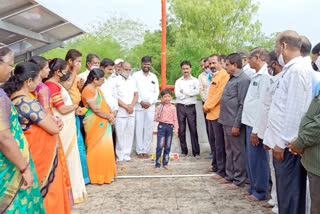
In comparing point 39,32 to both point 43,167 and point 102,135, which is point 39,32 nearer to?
point 102,135

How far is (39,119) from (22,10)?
2497 millimetres

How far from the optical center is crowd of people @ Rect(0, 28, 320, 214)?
2.53 meters

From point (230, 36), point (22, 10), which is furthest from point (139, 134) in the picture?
point (230, 36)

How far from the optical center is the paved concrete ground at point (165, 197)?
4035 mm

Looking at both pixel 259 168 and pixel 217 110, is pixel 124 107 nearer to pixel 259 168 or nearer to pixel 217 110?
pixel 217 110

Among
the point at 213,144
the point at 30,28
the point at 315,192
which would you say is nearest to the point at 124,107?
the point at 213,144

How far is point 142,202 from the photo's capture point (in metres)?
4.30

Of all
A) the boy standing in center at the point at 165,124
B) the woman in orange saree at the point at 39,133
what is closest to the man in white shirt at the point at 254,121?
the boy standing in center at the point at 165,124

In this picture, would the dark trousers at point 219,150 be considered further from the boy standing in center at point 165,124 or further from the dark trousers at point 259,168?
the dark trousers at point 259,168

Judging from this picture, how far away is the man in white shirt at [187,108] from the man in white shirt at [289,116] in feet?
13.5

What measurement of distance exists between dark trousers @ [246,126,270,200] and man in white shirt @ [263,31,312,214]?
1101mm

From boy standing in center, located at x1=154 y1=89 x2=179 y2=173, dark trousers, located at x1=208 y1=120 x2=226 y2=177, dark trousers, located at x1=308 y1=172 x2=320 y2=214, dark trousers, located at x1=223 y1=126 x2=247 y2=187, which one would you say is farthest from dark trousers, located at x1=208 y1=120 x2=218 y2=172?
dark trousers, located at x1=308 y1=172 x2=320 y2=214

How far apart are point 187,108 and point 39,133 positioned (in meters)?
4.49

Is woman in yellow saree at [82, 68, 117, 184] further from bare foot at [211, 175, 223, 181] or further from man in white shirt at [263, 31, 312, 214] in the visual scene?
man in white shirt at [263, 31, 312, 214]
